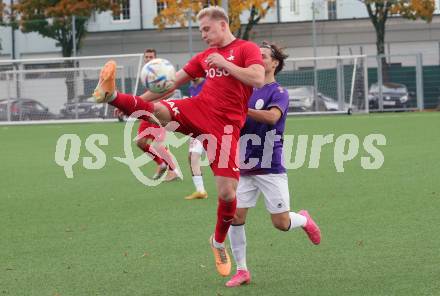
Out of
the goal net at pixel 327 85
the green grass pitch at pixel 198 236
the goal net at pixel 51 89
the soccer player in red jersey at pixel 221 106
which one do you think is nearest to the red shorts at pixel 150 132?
the green grass pitch at pixel 198 236

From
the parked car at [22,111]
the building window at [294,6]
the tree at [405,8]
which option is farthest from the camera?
the building window at [294,6]

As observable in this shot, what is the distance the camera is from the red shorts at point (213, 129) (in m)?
7.50

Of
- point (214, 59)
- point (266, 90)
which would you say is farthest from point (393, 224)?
point (214, 59)

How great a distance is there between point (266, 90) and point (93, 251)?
2.33m

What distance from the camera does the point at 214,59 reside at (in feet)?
24.2

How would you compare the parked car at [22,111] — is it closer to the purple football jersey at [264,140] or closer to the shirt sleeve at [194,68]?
the shirt sleeve at [194,68]

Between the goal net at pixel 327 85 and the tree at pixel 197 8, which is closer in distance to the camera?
the goal net at pixel 327 85

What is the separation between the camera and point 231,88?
24.9 feet

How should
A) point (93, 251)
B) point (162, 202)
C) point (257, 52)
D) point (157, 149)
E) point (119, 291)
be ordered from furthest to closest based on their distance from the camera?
point (157, 149)
point (162, 202)
point (93, 251)
point (257, 52)
point (119, 291)

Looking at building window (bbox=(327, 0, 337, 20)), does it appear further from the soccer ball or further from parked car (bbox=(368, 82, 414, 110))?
the soccer ball

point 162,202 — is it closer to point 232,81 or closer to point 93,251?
point 93,251

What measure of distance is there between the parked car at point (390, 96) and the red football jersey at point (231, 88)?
3121 centimetres

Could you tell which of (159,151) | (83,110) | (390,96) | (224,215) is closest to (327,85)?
(390,96)

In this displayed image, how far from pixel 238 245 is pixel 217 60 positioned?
140 centimetres
